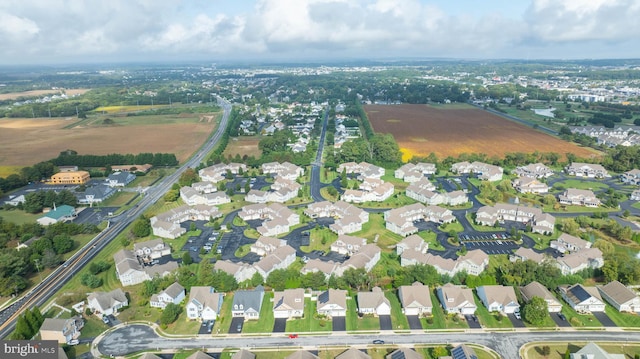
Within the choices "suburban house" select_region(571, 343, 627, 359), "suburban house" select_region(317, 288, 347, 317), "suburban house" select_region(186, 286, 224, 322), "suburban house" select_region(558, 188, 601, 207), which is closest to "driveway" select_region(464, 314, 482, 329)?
"suburban house" select_region(571, 343, 627, 359)

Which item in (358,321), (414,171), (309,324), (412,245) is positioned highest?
(414,171)

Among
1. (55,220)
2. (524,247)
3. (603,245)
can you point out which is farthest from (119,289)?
(603,245)

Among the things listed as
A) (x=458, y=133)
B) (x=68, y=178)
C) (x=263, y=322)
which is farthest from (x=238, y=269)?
(x=458, y=133)

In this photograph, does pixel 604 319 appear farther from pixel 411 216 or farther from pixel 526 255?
pixel 411 216

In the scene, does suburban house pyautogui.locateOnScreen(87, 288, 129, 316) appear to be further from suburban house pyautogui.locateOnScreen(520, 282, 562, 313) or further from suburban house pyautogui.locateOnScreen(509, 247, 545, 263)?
suburban house pyautogui.locateOnScreen(509, 247, 545, 263)

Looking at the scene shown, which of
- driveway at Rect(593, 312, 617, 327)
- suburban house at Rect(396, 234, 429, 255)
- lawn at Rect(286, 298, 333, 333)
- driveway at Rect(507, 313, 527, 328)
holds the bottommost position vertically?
lawn at Rect(286, 298, 333, 333)

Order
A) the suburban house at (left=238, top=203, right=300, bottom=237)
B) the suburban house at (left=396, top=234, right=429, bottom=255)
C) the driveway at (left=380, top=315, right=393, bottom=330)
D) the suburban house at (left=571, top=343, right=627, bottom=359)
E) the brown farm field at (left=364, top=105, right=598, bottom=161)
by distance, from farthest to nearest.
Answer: the brown farm field at (left=364, top=105, right=598, bottom=161), the suburban house at (left=238, top=203, right=300, bottom=237), the suburban house at (left=396, top=234, right=429, bottom=255), the driveway at (left=380, top=315, right=393, bottom=330), the suburban house at (left=571, top=343, right=627, bottom=359)

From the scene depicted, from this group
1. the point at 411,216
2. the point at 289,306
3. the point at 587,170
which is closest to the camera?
the point at 289,306
